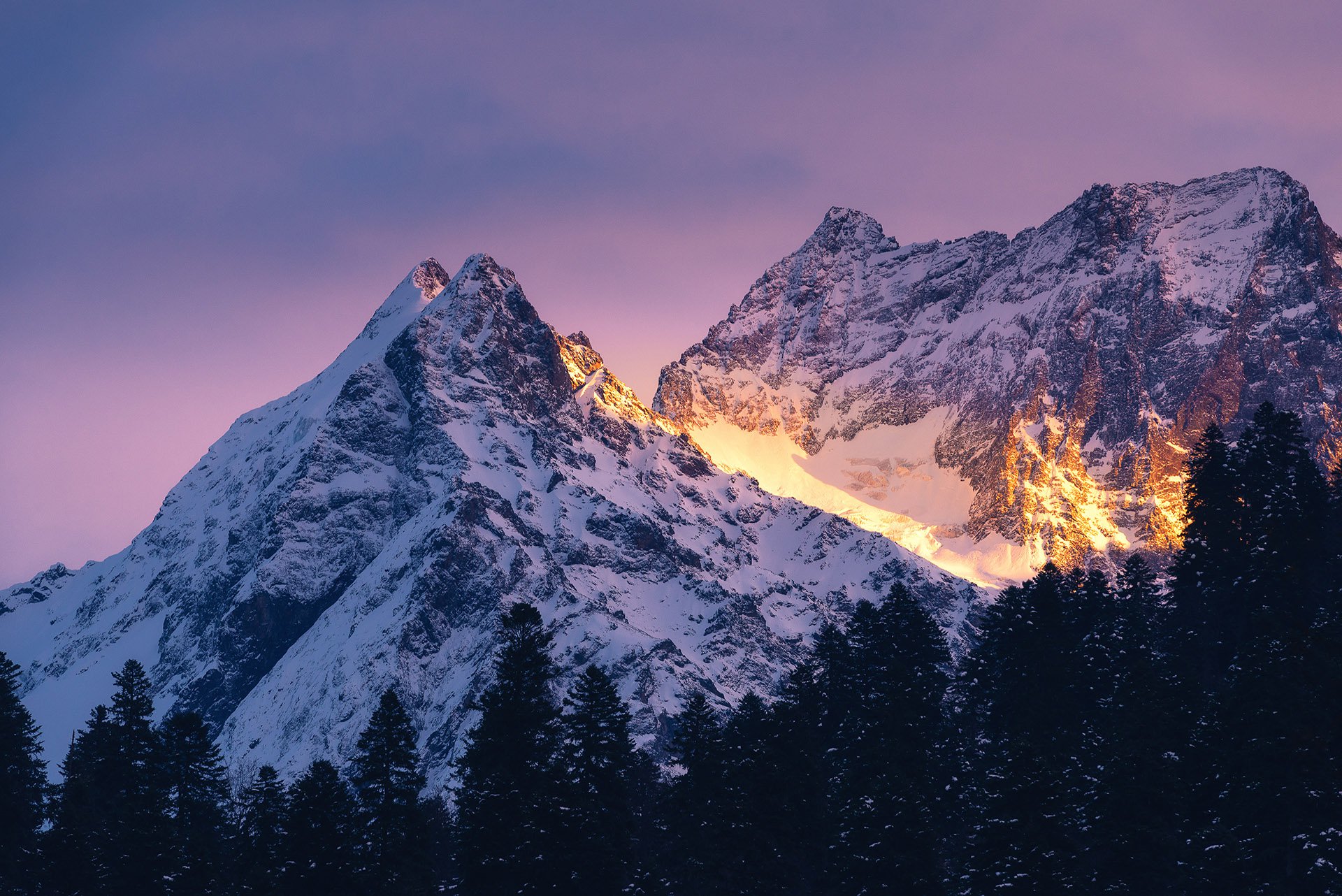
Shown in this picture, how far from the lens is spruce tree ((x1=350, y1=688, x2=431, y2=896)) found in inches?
3098

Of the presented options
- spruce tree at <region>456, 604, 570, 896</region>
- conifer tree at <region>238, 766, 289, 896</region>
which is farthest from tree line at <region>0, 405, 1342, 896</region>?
conifer tree at <region>238, 766, 289, 896</region>

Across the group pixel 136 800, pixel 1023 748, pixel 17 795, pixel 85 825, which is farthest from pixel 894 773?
pixel 17 795

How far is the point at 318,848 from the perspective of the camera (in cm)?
7962

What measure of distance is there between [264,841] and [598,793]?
61.6 ft

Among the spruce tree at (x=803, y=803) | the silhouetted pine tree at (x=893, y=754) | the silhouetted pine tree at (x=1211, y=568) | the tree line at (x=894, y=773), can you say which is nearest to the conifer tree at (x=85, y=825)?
the tree line at (x=894, y=773)

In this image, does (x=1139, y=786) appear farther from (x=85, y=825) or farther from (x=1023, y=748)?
(x=85, y=825)

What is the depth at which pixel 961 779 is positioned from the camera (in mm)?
88750

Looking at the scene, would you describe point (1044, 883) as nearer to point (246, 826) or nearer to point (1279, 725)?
point (1279, 725)

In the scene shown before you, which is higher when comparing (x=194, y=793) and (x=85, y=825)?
(x=194, y=793)

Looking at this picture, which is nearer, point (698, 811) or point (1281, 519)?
point (698, 811)

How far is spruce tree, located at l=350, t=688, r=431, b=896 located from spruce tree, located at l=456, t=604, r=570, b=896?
255cm

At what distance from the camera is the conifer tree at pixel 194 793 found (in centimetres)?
8644

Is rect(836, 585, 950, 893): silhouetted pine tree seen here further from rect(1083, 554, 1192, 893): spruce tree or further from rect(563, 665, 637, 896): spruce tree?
rect(563, 665, 637, 896): spruce tree

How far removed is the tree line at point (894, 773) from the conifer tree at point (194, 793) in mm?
250
